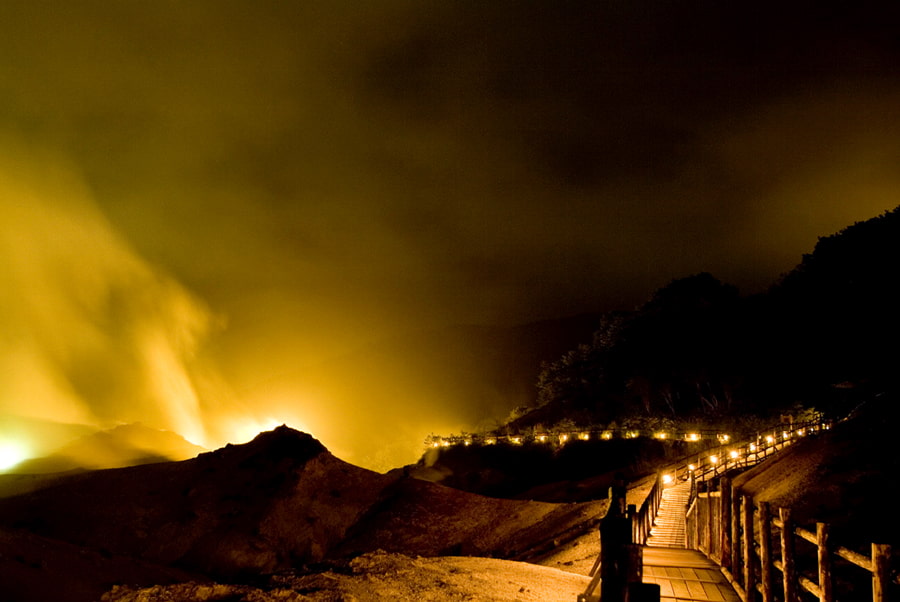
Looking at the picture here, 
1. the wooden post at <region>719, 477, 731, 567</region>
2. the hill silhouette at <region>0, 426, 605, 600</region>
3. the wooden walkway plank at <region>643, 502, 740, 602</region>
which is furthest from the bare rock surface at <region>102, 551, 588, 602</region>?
the hill silhouette at <region>0, 426, 605, 600</region>

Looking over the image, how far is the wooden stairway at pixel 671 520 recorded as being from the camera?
1723 cm

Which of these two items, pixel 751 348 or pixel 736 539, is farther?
pixel 751 348

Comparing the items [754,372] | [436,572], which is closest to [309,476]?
[436,572]

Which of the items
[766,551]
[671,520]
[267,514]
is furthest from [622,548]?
[267,514]

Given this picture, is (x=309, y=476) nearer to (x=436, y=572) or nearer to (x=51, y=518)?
(x=51, y=518)

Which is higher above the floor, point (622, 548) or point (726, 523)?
point (622, 548)

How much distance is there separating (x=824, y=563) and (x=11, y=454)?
59.2 meters

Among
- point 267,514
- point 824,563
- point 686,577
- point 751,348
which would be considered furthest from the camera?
point 751,348

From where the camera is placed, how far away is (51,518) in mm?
24969

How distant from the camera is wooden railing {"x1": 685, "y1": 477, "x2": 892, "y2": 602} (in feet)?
18.7

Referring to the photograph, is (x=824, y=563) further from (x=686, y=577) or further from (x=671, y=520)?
(x=671, y=520)

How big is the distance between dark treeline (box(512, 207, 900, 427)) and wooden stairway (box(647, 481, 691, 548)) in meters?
15.6

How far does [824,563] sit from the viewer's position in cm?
641

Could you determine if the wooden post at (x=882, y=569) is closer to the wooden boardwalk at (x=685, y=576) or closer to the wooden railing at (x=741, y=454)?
the wooden boardwalk at (x=685, y=576)
